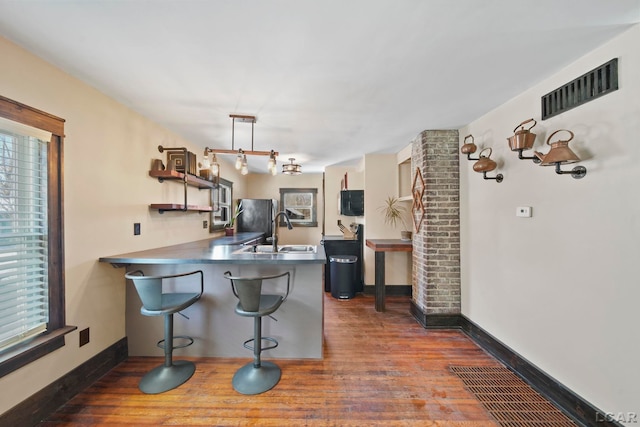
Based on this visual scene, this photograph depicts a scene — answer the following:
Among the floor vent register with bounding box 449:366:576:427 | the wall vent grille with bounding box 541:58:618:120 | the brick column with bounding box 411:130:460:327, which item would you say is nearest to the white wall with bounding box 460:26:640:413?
the wall vent grille with bounding box 541:58:618:120

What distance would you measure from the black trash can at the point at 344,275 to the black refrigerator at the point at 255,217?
5.78 feet

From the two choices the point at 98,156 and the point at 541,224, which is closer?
the point at 541,224

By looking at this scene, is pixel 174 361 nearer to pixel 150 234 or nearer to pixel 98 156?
pixel 150 234

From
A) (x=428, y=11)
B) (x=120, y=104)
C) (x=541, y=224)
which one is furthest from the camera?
(x=120, y=104)

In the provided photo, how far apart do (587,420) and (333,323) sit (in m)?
2.12

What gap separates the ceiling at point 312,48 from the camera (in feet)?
3.94

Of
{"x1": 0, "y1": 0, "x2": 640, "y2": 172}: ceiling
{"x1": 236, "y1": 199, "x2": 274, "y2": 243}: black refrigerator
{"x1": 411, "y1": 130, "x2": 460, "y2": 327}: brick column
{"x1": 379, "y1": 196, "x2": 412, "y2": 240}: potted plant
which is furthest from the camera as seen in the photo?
{"x1": 236, "y1": 199, "x2": 274, "y2": 243}: black refrigerator

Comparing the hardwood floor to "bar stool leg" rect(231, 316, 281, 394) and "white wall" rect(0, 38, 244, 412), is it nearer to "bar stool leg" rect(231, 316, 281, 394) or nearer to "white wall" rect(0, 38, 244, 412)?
"bar stool leg" rect(231, 316, 281, 394)


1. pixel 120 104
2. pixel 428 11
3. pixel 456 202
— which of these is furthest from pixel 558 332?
pixel 120 104

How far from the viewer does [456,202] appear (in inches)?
114

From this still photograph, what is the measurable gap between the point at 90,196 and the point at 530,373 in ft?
12.3

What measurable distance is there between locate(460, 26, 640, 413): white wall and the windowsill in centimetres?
346

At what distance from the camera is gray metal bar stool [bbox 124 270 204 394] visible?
1775mm

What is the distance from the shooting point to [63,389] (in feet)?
5.56
